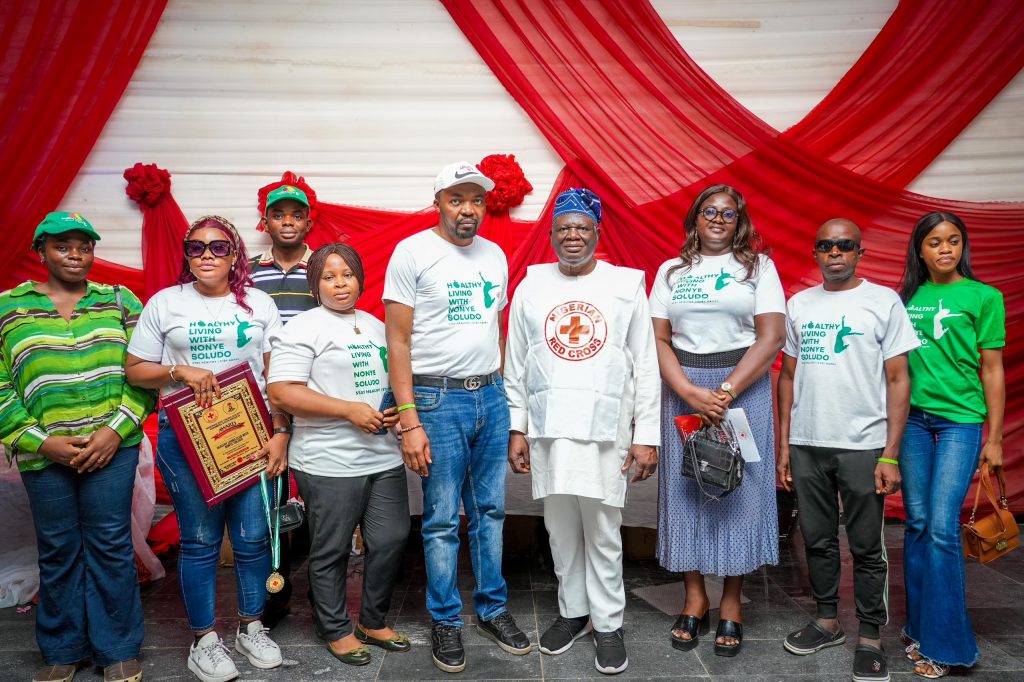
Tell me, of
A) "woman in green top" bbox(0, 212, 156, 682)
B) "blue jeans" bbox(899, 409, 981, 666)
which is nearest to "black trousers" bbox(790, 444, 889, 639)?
"blue jeans" bbox(899, 409, 981, 666)

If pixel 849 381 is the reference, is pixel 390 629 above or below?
below

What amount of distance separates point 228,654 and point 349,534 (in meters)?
0.61

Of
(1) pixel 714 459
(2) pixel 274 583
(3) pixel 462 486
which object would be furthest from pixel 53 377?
(1) pixel 714 459

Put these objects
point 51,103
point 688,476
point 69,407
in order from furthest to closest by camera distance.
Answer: point 51,103, point 688,476, point 69,407

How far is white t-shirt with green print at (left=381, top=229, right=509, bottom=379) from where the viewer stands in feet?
8.65

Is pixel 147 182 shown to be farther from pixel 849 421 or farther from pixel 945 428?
pixel 945 428

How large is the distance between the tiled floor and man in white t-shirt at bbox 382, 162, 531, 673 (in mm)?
174

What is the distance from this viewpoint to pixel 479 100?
14.9 ft

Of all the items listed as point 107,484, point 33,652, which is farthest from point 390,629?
point 33,652

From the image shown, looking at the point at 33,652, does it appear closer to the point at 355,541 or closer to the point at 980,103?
the point at 355,541

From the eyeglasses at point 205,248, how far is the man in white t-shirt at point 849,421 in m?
2.14

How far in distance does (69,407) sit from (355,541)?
1941 mm

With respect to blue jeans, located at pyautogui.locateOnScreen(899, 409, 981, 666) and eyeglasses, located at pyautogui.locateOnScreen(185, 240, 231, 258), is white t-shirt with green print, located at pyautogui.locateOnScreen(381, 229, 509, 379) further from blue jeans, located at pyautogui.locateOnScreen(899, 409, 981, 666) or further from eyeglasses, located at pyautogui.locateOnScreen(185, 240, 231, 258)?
blue jeans, located at pyautogui.locateOnScreen(899, 409, 981, 666)

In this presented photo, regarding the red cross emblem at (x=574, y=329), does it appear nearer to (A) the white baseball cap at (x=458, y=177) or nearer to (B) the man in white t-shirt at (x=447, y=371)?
(B) the man in white t-shirt at (x=447, y=371)
